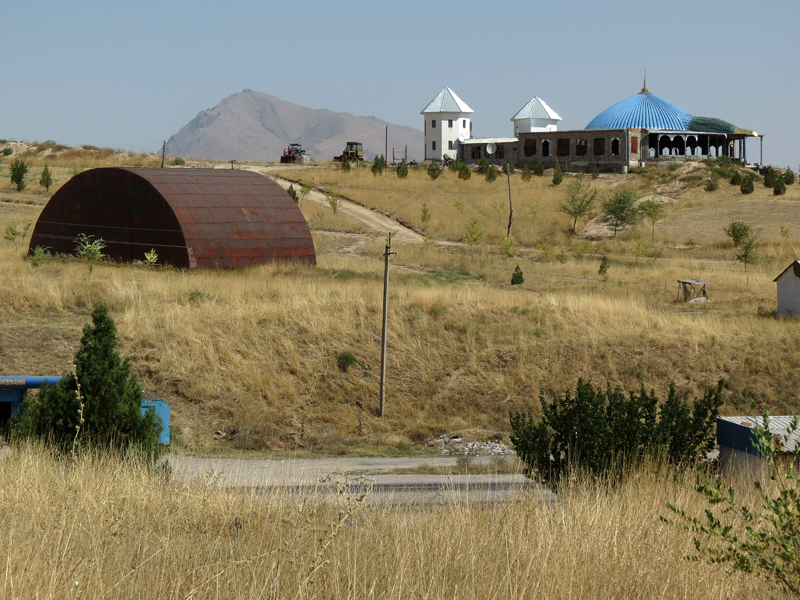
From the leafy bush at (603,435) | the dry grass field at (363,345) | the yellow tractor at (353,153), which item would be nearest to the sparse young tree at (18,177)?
the dry grass field at (363,345)

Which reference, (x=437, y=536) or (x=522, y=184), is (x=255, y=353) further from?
(x=522, y=184)

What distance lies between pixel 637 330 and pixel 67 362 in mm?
17658

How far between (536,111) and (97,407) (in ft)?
293

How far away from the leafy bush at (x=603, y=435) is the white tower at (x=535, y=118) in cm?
8695

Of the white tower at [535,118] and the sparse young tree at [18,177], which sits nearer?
the sparse young tree at [18,177]

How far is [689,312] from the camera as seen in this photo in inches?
1215

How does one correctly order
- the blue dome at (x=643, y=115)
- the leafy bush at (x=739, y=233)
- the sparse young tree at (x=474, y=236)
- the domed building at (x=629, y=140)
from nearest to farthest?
the leafy bush at (x=739, y=233) → the sparse young tree at (x=474, y=236) → the domed building at (x=629, y=140) → the blue dome at (x=643, y=115)

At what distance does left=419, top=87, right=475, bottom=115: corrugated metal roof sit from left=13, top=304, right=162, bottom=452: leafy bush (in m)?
85.0

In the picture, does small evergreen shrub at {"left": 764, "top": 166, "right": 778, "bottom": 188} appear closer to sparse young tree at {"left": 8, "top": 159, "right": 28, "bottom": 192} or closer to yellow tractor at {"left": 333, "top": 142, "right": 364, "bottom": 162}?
yellow tractor at {"left": 333, "top": 142, "right": 364, "bottom": 162}

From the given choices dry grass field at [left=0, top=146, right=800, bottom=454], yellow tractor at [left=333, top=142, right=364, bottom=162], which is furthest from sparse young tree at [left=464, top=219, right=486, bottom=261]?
yellow tractor at [left=333, top=142, right=364, bottom=162]

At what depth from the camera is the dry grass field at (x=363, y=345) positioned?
22.5m

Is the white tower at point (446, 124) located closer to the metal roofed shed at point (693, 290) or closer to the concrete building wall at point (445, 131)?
the concrete building wall at point (445, 131)

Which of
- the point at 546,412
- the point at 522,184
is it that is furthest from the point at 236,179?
the point at 522,184

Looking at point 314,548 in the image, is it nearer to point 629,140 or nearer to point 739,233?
point 739,233
